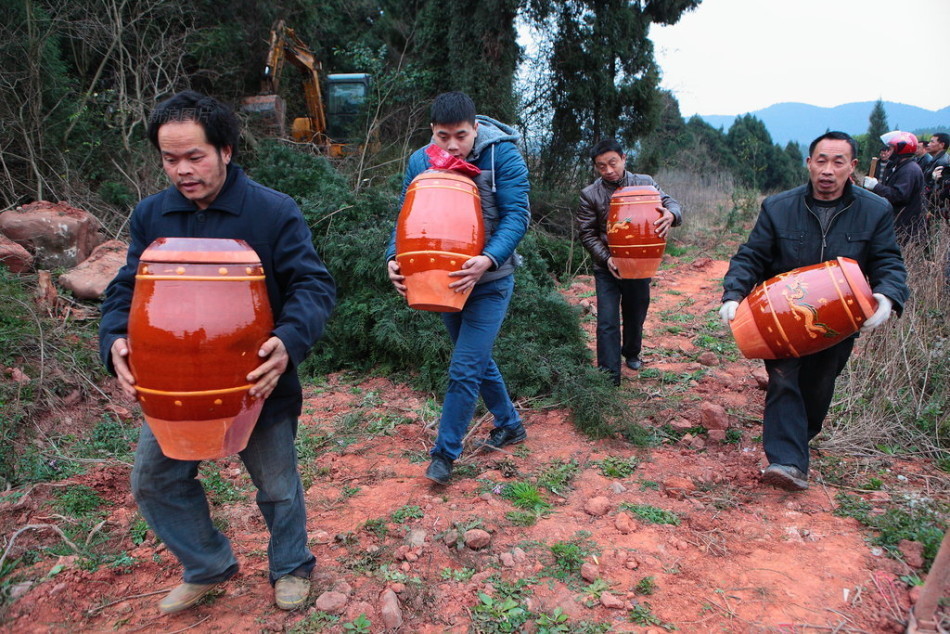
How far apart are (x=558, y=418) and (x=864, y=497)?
1.90 meters

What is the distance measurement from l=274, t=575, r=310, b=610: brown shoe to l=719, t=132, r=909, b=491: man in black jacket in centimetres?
232

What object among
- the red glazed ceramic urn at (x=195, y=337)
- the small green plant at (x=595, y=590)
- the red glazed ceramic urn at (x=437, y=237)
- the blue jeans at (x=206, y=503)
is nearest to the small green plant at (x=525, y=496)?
the small green plant at (x=595, y=590)

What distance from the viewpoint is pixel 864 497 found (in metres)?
3.35

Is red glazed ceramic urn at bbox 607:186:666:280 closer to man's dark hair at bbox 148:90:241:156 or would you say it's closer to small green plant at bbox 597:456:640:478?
small green plant at bbox 597:456:640:478

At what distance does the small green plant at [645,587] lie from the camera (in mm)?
2588

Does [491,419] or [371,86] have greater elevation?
[371,86]

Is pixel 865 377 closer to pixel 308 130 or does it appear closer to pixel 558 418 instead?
pixel 558 418

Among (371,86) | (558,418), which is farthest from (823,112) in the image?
(558,418)

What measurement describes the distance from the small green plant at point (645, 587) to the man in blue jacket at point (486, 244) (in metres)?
1.19

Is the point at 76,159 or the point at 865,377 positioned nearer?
the point at 865,377

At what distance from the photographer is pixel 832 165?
3.14 metres

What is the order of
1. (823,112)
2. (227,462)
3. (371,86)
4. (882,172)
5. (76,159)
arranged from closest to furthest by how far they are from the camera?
(227,462), (882,172), (76,159), (371,86), (823,112)

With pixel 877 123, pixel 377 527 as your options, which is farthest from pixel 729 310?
pixel 877 123

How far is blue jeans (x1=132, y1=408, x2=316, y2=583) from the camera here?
7.43 feet
